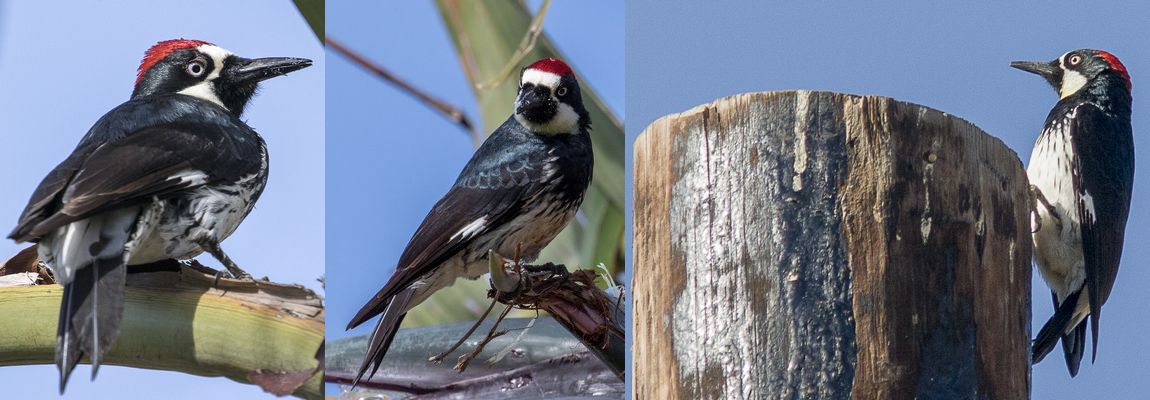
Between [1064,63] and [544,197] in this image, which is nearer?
[544,197]

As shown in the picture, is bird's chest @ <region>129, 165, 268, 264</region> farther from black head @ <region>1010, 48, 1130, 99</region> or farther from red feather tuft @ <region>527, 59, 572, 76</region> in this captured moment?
black head @ <region>1010, 48, 1130, 99</region>

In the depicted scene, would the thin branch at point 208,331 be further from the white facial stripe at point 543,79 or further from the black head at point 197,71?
the white facial stripe at point 543,79

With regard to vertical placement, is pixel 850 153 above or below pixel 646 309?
above

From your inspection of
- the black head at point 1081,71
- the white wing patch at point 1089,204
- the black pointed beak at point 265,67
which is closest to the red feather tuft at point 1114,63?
the black head at point 1081,71

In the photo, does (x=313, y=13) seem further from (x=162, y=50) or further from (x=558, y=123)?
(x=558, y=123)

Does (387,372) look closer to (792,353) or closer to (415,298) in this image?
(415,298)

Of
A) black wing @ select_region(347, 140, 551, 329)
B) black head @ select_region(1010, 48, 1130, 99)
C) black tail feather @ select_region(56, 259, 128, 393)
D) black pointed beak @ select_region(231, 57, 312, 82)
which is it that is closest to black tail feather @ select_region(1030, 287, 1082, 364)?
black head @ select_region(1010, 48, 1130, 99)

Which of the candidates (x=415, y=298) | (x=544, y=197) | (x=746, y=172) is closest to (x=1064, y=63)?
(x=544, y=197)
